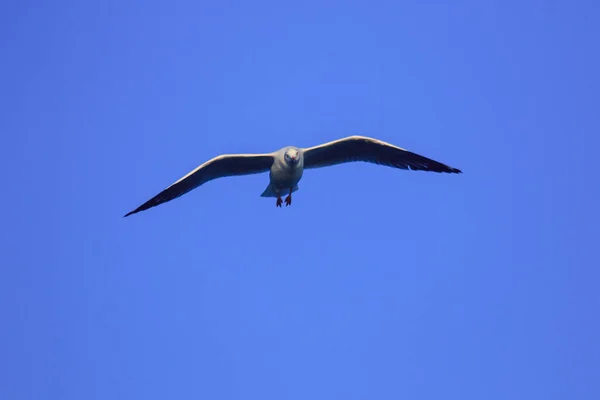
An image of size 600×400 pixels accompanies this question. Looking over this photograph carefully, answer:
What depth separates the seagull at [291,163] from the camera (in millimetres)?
24984

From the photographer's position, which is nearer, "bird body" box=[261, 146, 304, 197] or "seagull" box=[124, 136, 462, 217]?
"bird body" box=[261, 146, 304, 197]

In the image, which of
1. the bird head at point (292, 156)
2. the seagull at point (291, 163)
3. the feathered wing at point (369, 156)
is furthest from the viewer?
the feathered wing at point (369, 156)

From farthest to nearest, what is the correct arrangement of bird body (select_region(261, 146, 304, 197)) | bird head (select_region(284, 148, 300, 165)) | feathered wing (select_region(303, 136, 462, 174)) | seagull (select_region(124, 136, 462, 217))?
feathered wing (select_region(303, 136, 462, 174)), seagull (select_region(124, 136, 462, 217)), bird body (select_region(261, 146, 304, 197)), bird head (select_region(284, 148, 300, 165))

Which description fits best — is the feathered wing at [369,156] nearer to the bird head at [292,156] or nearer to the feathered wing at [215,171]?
the bird head at [292,156]

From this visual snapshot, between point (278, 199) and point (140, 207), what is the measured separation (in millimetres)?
3589

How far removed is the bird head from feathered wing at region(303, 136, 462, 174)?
0.60 meters

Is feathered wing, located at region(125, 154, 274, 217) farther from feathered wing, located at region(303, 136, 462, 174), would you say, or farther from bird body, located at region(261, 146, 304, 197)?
feathered wing, located at region(303, 136, 462, 174)

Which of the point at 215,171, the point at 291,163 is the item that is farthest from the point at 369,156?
the point at 215,171

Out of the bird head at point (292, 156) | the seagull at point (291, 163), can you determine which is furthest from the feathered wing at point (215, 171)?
the bird head at point (292, 156)

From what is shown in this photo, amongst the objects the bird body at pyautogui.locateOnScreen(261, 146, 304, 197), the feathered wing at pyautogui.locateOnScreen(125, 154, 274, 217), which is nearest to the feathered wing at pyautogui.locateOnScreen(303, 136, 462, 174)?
the bird body at pyautogui.locateOnScreen(261, 146, 304, 197)

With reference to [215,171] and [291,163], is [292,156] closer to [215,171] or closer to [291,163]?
[291,163]

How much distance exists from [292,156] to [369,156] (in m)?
2.41

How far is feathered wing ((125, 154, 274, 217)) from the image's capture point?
2536cm

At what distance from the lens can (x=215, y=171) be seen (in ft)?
84.8
